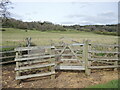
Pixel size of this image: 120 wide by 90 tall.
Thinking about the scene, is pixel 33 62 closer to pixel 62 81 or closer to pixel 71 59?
pixel 62 81

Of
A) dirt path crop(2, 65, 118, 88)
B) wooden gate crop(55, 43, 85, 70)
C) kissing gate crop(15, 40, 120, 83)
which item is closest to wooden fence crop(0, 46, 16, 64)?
kissing gate crop(15, 40, 120, 83)

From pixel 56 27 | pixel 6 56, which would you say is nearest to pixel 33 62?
pixel 6 56

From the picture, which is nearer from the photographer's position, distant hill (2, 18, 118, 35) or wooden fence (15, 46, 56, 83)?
wooden fence (15, 46, 56, 83)

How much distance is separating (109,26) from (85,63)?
82.1 feet

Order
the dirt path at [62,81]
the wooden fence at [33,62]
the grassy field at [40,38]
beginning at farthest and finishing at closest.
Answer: the grassy field at [40,38], the wooden fence at [33,62], the dirt path at [62,81]

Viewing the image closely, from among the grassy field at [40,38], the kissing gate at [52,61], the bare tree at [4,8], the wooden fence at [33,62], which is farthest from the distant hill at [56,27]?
the wooden fence at [33,62]

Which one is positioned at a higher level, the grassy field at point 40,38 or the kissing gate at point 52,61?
the grassy field at point 40,38

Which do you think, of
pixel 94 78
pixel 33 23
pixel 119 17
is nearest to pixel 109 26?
pixel 33 23

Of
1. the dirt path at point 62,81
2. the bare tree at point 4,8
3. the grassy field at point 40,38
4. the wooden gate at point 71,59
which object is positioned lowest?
the dirt path at point 62,81

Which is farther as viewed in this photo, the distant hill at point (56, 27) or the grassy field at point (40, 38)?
the distant hill at point (56, 27)

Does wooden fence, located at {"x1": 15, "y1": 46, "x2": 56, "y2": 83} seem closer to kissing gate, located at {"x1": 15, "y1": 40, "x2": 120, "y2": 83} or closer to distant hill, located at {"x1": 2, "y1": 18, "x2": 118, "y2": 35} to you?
kissing gate, located at {"x1": 15, "y1": 40, "x2": 120, "y2": 83}

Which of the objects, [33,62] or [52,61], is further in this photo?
[33,62]

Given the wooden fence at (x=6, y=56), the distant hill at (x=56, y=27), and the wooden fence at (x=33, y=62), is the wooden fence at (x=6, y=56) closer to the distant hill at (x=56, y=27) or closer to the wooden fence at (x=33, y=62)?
the wooden fence at (x=33, y=62)

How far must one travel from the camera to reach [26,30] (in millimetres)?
29844
